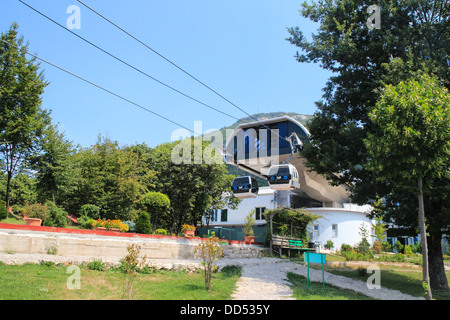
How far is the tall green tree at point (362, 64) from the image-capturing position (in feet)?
41.4

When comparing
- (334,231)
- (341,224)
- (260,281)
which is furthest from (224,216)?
(260,281)

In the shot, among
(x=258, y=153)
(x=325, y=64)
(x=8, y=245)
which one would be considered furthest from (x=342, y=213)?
(x=8, y=245)

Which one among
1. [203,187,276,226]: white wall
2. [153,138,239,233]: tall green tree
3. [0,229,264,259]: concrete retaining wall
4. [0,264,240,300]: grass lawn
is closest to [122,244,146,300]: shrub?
[0,264,240,300]: grass lawn

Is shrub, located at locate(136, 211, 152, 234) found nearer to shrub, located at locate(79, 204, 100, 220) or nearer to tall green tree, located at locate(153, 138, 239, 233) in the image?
shrub, located at locate(79, 204, 100, 220)

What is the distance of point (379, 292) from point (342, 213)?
84.4 feet

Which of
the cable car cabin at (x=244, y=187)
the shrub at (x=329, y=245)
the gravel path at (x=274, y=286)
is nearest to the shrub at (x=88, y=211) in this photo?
the cable car cabin at (x=244, y=187)

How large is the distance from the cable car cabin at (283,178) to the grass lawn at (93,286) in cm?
820

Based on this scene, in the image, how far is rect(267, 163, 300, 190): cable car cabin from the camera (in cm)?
1642

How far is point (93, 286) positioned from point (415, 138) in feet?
29.5

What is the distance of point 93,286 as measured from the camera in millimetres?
7102

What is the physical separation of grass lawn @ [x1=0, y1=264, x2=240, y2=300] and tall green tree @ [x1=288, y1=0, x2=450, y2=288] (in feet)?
25.3

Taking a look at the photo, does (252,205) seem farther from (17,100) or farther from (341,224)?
(17,100)

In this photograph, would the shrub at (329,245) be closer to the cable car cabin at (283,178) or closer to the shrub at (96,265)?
the cable car cabin at (283,178)

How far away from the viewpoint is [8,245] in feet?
29.5
